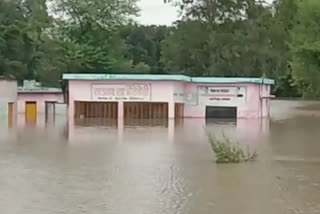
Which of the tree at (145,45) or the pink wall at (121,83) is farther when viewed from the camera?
the tree at (145,45)

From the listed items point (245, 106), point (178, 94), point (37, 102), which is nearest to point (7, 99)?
point (37, 102)

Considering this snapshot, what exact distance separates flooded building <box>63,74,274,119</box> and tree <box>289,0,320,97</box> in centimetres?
951

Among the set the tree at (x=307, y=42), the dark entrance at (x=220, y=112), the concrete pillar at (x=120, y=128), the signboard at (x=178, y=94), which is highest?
the tree at (x=307, y=42)

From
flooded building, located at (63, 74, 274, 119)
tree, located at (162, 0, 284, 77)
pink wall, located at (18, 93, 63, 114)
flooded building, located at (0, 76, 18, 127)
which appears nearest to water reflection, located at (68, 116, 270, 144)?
flooded building, located at (63, 74, 274, 119)

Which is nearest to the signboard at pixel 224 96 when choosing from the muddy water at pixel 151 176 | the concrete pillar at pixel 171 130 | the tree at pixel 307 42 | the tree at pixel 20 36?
the concrete pillar at pixel 171 130

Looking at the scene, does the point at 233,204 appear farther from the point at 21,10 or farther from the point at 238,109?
the point at 21,10

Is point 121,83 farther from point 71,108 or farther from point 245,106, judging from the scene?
point 245,106

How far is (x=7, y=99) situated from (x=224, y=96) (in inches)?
545

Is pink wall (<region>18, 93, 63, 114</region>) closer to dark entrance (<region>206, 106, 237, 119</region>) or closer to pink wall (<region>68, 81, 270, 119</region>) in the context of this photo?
pink wall (<region>68, 81, 270, 119</region>)

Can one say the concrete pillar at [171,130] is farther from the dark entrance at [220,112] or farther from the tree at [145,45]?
the tree at [145,45]

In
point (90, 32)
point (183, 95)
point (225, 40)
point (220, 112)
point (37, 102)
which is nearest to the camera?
point (183, 95)

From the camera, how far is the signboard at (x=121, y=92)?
50219 millimetres

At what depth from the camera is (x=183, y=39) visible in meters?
70.8

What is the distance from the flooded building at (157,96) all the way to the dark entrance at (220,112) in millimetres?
413
